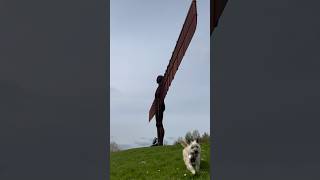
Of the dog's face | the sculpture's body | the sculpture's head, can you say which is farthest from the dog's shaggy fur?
the sculpture's head

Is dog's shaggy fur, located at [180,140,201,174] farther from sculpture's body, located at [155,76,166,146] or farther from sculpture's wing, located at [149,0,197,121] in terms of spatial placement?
sculpture's body, located at [155,76,166,146]

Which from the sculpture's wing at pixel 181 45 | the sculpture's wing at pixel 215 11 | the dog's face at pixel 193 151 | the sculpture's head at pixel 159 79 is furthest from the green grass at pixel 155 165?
the sculpture's wing at pixel 215 11

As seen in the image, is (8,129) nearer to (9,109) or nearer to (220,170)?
(9,109)

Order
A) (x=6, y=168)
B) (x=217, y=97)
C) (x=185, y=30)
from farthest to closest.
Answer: (x=185, y=30) < (x=217, y=97) < (x=6, y=168)

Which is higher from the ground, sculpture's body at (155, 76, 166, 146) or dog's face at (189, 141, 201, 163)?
sculpture's body at (155, 76, 166, 146)

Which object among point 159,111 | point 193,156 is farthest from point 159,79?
point 193,156

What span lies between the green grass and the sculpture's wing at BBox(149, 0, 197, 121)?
1.06 meters

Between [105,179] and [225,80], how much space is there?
746 millimetres

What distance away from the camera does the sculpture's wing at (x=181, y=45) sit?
2.88 m

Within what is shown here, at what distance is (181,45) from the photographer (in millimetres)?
3584

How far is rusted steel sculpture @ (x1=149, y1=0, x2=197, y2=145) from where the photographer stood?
296cm

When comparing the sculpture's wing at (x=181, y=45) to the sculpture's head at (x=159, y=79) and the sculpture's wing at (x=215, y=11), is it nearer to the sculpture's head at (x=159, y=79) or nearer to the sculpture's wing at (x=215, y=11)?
the sculpture's head at (x=159, y=79)

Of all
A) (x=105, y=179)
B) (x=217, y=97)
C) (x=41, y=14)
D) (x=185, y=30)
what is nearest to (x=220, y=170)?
(x=217, y=97)

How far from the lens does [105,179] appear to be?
1.76 m
